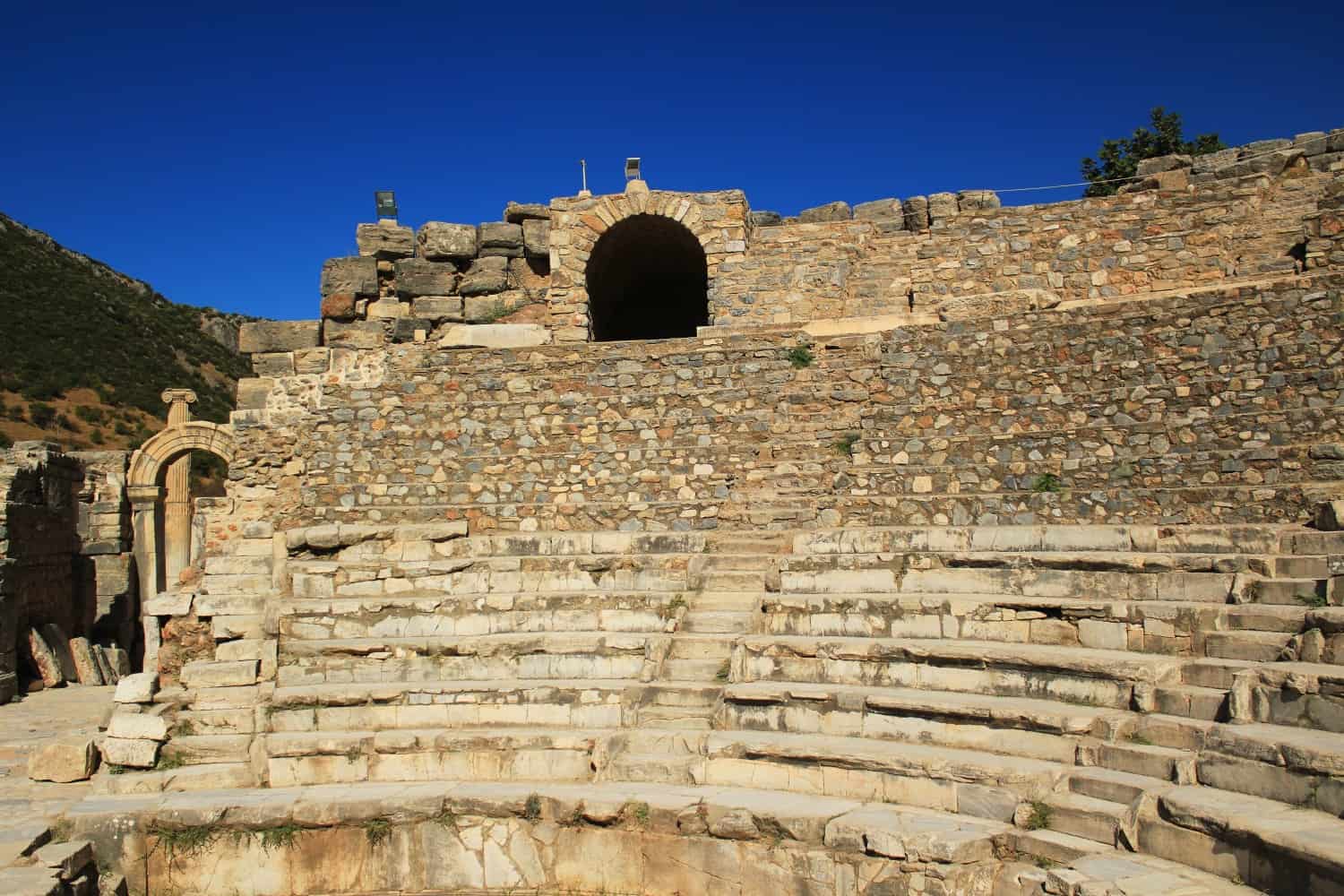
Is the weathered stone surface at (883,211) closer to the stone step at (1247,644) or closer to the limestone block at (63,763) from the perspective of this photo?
the stone step at (1247,644)

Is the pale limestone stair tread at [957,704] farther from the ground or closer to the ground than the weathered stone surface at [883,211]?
closer to the ground

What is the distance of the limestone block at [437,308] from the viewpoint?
11.5 metres

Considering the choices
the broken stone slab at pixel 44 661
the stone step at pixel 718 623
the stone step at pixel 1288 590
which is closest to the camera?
the stone step at pixel 1288 590

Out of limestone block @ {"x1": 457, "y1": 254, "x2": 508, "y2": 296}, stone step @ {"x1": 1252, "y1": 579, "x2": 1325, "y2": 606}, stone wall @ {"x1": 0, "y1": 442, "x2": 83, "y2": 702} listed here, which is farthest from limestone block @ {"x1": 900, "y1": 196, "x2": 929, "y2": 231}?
stone wall @ {"x1": 0, "y1": 442, "x2": 83, "y2": 702}

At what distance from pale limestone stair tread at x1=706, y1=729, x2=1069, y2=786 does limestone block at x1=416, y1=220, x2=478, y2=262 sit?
717 centimetres

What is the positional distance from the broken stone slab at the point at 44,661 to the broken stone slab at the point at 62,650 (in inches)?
7.6

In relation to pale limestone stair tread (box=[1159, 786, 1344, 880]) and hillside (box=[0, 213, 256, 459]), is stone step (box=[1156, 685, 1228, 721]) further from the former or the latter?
hillside (box=[0, 213, 256, 459])

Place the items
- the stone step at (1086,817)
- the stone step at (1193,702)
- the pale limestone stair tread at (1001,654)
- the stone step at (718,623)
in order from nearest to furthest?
the stone step at (1086,817), the stone step at (1193,702), the pale limestone stair tread at (1001,654), the stone step at (718,623)

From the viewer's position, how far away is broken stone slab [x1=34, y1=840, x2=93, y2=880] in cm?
588

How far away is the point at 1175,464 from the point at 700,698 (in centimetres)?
430

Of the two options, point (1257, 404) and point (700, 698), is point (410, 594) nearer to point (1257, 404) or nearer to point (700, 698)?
point (700, 698)

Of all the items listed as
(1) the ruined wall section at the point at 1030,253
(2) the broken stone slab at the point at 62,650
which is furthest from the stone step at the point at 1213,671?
(2) the broken stone slab at the point at 62,650

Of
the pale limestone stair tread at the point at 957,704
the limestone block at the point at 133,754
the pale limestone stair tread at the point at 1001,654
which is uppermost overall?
the pale limestone stair tread at the point at 1001,654

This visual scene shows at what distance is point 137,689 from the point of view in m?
7.41
